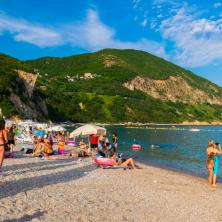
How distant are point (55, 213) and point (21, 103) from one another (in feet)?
305

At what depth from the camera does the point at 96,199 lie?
12.4 meters

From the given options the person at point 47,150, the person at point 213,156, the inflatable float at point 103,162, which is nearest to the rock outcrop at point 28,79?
the person at point 47,150

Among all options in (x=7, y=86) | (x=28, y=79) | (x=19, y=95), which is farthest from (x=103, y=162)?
(x=28, y=79)

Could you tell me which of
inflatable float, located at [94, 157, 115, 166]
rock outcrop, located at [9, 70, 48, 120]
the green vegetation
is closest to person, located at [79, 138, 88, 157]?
inflatable float, located at [94, 157, 115, 166]

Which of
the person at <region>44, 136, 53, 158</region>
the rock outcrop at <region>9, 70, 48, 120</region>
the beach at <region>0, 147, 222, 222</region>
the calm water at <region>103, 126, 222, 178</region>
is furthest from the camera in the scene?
the rock outcrop at <region>9, 70, 48, 120</region>

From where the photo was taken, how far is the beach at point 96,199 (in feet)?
33.4

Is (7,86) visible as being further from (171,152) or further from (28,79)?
(171,152)

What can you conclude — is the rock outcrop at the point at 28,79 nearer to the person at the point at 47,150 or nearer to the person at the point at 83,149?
the person at the point at 83,149

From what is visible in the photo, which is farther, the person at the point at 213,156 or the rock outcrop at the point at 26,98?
the rock outcrop at the point at 26,98

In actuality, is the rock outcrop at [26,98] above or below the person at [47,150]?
above

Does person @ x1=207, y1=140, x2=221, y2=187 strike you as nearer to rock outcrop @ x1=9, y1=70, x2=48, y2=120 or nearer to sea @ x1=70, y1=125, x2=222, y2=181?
sea @ x1=70, y1=125, x2=222, y2=181

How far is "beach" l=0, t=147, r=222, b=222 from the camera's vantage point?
10166 millimetres

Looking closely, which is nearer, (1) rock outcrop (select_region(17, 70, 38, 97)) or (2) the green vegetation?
(2) the green vegetation

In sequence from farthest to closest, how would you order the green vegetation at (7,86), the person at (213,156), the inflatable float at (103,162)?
1. the green vegetation at (7,86)
2. the inflatable float at (103,162)
3. the person at (213,156)
